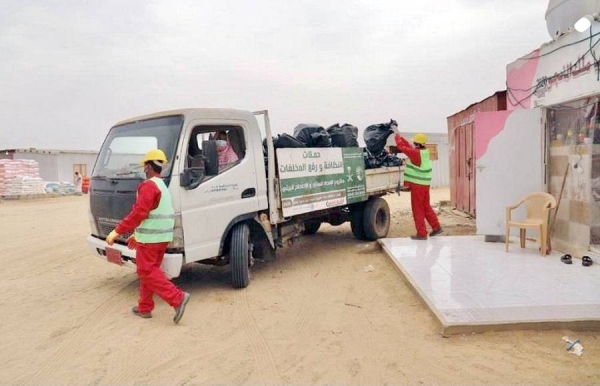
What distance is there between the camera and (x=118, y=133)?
5824 mm

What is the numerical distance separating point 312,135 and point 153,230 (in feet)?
11.5

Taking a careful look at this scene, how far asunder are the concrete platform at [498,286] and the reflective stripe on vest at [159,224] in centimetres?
282

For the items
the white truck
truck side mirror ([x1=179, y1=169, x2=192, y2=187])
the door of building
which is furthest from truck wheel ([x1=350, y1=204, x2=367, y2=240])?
the door of building

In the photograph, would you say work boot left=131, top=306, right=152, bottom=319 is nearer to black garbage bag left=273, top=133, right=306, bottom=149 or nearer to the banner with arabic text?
the banner with arabic text

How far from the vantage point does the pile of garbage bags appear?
6.76 metres

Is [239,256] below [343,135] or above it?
below

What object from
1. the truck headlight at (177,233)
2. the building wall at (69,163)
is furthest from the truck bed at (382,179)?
the building wall at (69,163)

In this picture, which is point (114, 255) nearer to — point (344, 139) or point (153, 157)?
point (153, 157)

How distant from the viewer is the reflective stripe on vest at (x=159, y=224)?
4.44 m

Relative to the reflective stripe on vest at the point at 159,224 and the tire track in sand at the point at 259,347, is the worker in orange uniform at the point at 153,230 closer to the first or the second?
the reflective stripe on vest at the point at 159,224

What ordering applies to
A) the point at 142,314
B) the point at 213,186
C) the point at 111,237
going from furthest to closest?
the point at 213,186, the point at 142,314, the point at 111,237

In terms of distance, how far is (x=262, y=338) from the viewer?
4098 mm

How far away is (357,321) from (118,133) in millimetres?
3957

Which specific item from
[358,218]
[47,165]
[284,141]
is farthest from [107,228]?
[47,165]
